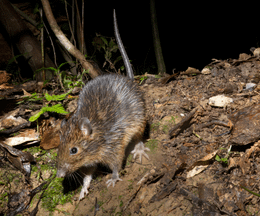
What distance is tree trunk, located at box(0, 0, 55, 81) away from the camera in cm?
557

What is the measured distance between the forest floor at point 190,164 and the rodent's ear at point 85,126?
911 mm

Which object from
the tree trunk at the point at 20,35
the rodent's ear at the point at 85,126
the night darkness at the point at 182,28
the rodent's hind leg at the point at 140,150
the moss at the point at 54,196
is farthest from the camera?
the night darkness at the point at 182,28

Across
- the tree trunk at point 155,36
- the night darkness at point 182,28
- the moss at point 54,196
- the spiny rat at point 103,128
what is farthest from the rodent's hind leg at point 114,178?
the night darkness at point 182,28

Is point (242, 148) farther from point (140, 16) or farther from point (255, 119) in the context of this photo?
point (140, 16)

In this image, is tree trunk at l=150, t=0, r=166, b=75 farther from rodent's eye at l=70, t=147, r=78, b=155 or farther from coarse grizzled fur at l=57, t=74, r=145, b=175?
rodent's eye at l=70, t=147, r=78, b=155

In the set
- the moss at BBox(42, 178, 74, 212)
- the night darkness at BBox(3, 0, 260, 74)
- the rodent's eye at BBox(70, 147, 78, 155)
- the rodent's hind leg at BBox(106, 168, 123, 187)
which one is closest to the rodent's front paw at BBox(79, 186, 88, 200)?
the moss at BBox(42, 178, 74, 212)

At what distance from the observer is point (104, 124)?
353cm

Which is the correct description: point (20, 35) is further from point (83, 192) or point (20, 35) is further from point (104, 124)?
point (83, 192)

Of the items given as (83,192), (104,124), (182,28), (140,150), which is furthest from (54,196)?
(182,28)

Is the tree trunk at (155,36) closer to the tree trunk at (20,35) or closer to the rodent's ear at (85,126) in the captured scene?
the tree trunk at (20,35)

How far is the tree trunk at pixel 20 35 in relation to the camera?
5.57 metres

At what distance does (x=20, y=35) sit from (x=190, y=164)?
5.48m

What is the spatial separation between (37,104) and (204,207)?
391 centimetres

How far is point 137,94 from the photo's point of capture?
406 cm
